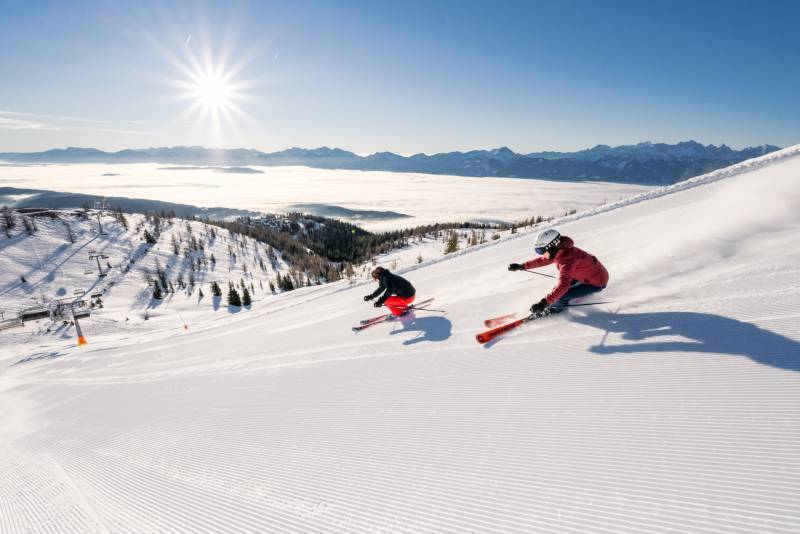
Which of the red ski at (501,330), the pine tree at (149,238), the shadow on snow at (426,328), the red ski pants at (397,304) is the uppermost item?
the red ski at (501,330)

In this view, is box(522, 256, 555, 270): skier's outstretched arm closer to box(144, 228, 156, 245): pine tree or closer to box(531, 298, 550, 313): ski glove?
box(531, 298, 550, 313): ski glove

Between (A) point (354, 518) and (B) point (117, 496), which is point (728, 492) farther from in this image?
(B) point (117, 496)

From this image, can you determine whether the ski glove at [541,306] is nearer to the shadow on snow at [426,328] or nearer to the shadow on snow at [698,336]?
the shadow on snow at [698,336]

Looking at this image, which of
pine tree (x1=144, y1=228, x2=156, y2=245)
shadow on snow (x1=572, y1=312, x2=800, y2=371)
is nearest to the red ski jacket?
shadow on snow (x1=572, y1=312, x2=800, y2=371)

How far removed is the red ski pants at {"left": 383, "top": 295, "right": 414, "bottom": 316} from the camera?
932 cm

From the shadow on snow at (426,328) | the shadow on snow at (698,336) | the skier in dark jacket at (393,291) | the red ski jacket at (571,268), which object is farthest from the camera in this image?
the skier in dark jacket at (393,291)

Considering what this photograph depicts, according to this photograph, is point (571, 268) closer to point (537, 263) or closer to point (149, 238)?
point (537, 263)

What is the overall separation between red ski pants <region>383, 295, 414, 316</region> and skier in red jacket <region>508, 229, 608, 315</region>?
3880 millimetres

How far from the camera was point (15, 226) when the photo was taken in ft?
293

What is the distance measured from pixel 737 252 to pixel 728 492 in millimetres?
6250

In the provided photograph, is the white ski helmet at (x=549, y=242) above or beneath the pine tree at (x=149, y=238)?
above

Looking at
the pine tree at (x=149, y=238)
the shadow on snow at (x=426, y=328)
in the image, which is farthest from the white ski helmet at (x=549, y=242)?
the pine tree at (x=149, y=238)

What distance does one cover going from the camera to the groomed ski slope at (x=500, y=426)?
2.87m

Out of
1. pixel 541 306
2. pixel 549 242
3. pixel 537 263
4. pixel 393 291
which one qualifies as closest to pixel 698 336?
pixel 541 306
